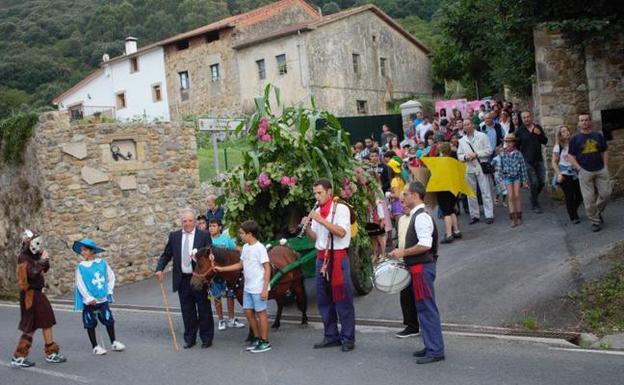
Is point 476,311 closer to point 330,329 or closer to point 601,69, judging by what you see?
point 330,329

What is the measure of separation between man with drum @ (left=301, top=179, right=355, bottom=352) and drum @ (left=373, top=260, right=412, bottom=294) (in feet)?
1.88

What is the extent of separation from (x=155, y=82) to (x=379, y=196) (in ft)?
117

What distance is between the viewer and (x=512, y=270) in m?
10.3

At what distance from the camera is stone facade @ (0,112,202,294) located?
16219mm

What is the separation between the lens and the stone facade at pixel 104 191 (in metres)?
16.2

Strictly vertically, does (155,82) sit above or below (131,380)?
above

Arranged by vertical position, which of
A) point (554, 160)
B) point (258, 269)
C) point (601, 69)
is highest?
point (601, 69)

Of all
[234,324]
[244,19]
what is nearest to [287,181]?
[234,324]

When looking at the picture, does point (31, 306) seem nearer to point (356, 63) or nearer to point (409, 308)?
point (409, 308)

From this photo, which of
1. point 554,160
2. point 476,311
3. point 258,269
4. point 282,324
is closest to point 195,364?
point 258,269

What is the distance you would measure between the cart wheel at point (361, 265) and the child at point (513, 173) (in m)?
3.40

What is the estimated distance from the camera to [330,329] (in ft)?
27.3

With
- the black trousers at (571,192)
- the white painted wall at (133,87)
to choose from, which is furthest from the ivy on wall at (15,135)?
the white painted wall at (133,87)

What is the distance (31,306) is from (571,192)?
29.4 ft
